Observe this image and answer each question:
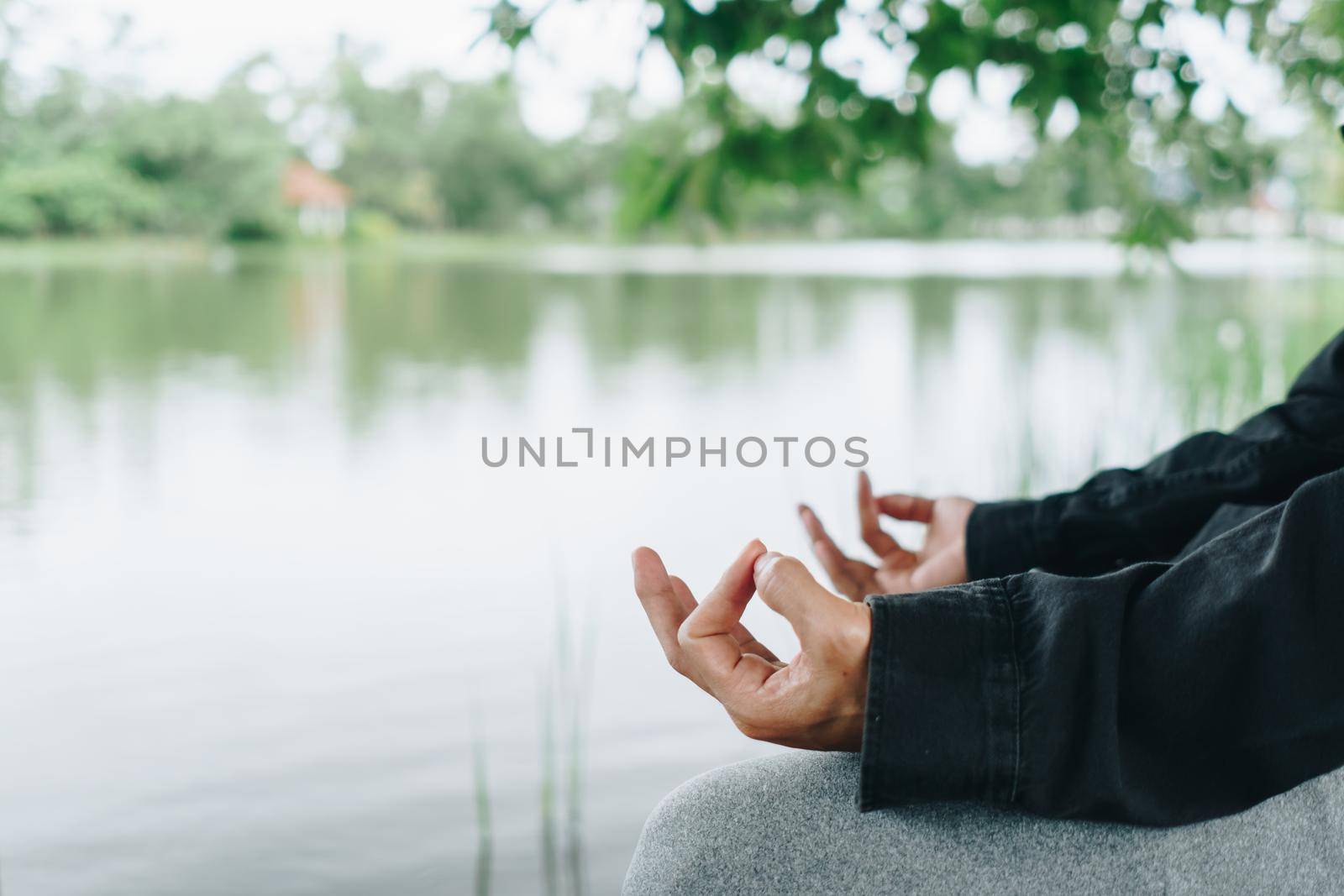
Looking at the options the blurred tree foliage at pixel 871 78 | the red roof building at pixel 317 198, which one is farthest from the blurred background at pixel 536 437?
the red roof building at pixel 317 198

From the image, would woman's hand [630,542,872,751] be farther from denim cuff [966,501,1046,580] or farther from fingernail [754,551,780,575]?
denim cuff [966,501,1046,580]

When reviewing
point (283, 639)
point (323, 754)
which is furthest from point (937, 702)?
point (283, 639)

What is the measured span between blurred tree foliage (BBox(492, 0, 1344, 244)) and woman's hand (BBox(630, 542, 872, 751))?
1.27 meters

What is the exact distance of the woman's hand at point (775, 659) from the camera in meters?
0.57

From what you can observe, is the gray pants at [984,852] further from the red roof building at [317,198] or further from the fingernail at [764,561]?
the red roof building at [317,198]

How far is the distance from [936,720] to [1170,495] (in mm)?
431

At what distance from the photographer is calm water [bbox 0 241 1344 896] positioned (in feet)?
5.98

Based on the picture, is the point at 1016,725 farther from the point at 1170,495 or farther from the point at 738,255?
the point at 738,255

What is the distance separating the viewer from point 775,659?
2.17ft

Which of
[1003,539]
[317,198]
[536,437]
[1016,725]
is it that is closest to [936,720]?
[1016,725]

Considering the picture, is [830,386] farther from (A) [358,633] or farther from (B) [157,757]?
(B) [157,757]

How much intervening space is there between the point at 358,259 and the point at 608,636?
24.0 m

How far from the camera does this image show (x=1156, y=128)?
2566mm

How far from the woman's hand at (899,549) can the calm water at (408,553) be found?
534 millimetres
